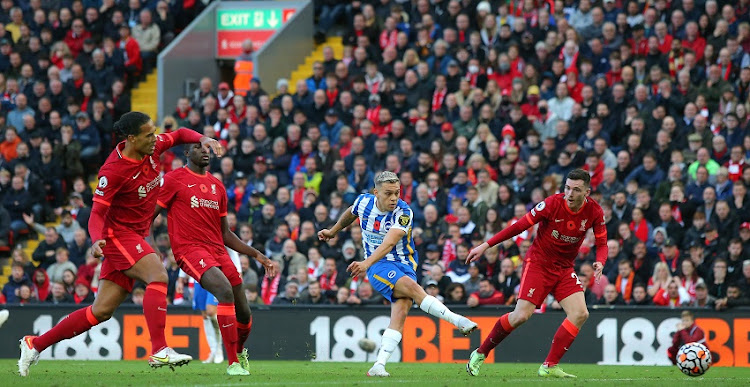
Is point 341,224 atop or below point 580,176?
below

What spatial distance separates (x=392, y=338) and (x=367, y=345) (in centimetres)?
558

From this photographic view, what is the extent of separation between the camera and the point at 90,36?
2614 cm

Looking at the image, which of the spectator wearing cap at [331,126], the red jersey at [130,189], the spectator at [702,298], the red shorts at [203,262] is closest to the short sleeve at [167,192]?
the red shorts at [203,262]

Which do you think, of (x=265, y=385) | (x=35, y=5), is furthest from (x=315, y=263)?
(x=35, y=5)

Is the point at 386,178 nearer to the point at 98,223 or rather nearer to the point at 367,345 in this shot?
the point at 98,223

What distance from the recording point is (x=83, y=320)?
1125 cm

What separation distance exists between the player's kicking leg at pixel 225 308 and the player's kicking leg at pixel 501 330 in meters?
2.39

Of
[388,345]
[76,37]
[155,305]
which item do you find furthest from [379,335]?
[76,37]

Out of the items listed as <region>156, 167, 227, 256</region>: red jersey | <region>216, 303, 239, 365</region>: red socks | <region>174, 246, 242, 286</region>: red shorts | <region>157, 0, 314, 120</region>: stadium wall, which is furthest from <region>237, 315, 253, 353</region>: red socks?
<region>157, 0, 314, 120</region>: stadium wall

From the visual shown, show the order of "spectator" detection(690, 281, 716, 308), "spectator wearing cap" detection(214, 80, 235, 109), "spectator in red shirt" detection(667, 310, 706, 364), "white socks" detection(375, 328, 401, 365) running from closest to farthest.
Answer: "white socks" detection(375, 328, 401, 365)
"spectator in red shirt" detection(667, 310, 706, 364)
"spectator" detection(690, 281, 716, 308)
"spectator wearing cap" detection(214, 80, 235, 109)

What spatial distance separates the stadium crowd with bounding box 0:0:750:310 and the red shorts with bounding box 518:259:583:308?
3.84 meters

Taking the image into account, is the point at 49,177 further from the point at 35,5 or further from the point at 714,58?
the point at 714,58

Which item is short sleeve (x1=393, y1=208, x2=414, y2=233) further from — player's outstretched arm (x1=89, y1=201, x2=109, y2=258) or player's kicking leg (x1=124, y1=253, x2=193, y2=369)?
player's outstretched arm (x1=89, y1=201, x2=109, y2=258)

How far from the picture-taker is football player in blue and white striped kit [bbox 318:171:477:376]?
11906mm
